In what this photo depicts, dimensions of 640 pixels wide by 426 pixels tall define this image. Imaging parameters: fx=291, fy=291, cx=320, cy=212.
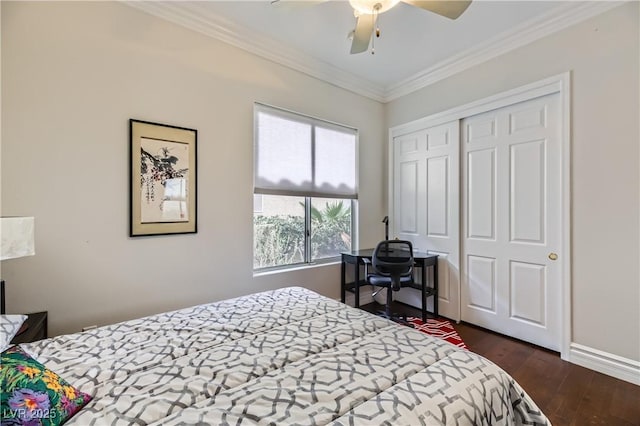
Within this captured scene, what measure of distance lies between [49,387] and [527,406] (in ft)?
5.97

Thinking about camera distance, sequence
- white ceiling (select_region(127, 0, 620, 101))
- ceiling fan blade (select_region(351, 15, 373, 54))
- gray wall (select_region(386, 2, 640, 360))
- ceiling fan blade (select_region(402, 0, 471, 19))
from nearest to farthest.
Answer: ceiling fan blade (select_region(402, 0, 471, 19))
ceiling fan blade (select_region(351, 15, 373, 54))
gray wall (select_region(386, 2, 640, 360))
white ceiling (select_region(127, 0, 620, 101))

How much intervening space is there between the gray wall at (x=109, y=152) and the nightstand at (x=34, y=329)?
0.17 metres

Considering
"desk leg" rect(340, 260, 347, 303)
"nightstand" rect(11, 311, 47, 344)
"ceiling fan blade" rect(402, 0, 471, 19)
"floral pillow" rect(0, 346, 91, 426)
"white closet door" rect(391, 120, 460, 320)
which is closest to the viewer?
"floral pillow" rect(0, 346, 91, 426)

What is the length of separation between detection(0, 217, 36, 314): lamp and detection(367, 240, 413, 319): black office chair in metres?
2.62

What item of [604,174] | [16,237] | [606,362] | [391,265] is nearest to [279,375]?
[16,237]

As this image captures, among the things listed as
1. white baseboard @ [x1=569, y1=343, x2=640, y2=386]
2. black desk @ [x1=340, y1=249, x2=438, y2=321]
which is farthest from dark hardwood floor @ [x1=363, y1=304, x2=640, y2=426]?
black desk @ [x1=340, y1=249, x2=438, y2=321]

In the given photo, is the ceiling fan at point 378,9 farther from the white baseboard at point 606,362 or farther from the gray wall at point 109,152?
the white baseboard at point 606,362

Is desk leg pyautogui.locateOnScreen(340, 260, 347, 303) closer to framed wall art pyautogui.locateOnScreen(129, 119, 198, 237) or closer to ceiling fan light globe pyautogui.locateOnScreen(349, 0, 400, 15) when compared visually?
framed wall art pyautogui.locateOnScreen(129, 119, 198, 237)

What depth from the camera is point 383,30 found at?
2.70 meters

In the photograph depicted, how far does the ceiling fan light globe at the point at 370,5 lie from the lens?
1.84m

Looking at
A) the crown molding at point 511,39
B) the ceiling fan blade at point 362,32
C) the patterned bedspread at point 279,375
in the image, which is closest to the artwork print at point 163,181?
the patterned bedspread at point 279,375

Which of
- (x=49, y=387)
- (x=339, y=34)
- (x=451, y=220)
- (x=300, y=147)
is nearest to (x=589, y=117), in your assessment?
(x=451, y=220)

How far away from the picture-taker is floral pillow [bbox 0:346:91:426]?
0.84 m

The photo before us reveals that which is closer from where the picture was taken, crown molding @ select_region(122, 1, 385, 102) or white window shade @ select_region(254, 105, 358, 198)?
crown molding @ select_region(122, 1, 385, 102)
